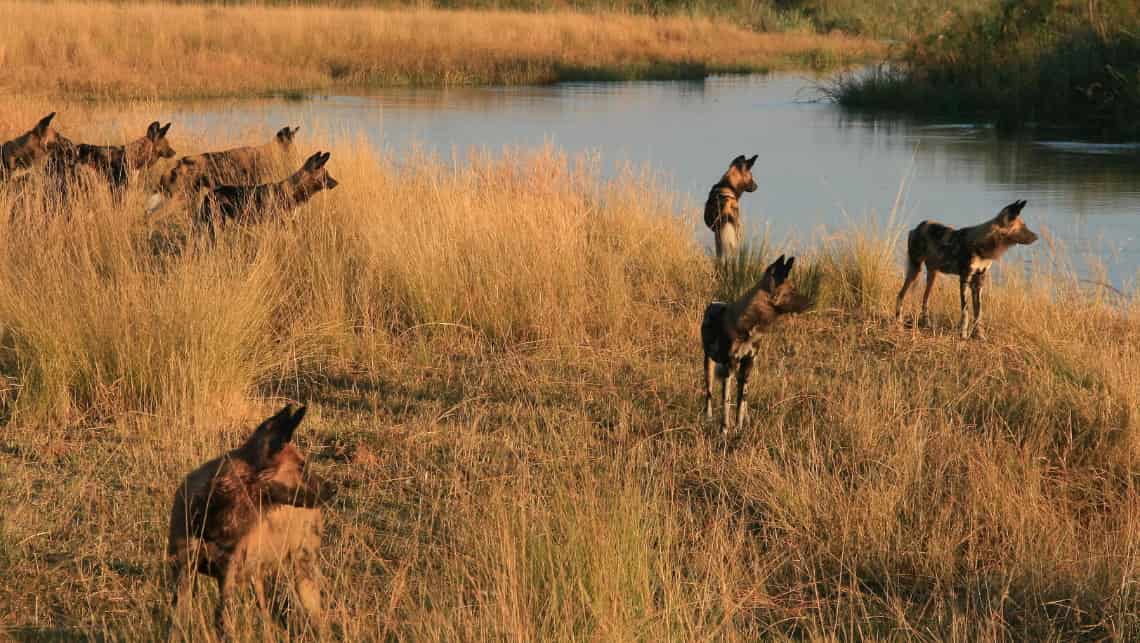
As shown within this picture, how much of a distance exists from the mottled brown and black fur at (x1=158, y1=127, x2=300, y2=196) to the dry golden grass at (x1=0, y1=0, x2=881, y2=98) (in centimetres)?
1085

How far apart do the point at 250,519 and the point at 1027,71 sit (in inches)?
870

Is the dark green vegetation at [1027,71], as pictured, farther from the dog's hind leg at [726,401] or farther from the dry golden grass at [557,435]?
the dog's hind leg at [726,401]

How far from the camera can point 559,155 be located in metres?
11.6

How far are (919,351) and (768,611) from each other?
12.1ft

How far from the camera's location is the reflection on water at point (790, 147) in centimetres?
1306

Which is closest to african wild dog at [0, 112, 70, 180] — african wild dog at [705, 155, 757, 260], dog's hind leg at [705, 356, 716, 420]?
african wild dog at [705, 155, 757, 260]

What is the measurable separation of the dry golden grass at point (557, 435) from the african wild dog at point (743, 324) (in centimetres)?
26

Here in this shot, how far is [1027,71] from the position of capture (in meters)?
22.8

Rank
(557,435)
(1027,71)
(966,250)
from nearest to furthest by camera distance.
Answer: (557,435) < (966,250) < (1027,71)

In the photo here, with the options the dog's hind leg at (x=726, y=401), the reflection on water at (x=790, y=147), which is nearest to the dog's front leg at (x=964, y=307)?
the reflection on water at (x=790, y=147)

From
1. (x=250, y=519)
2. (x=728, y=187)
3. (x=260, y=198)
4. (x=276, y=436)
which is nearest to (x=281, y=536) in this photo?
(x=250, y=519)

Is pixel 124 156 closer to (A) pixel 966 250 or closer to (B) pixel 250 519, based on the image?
(A) pixel 966 250

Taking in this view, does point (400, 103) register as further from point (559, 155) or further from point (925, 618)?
point (925, 618)

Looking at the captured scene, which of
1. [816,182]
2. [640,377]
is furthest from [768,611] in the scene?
[816,182]
